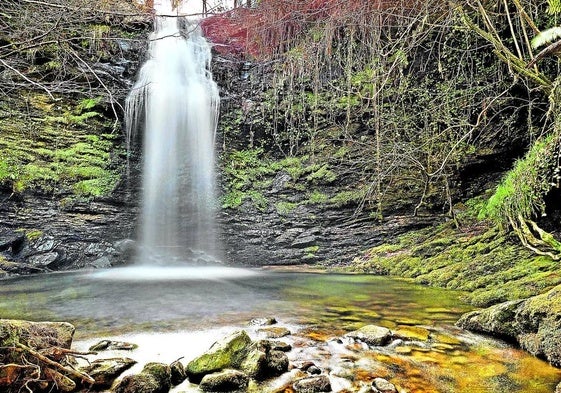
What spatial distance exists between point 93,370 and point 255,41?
551 inches

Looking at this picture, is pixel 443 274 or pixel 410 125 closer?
pixel 443 274

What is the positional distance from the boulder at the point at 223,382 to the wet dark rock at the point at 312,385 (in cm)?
33

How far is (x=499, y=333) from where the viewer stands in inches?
133

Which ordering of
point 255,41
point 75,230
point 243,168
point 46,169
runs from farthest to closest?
point 255,41
point 243,168
point 46,169
point 75,230

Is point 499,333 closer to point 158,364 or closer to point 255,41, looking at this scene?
point 158,364

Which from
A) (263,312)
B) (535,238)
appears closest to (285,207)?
(535,238)

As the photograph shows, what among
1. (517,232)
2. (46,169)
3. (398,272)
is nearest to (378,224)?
(398,272)

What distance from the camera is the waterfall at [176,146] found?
39.8ft

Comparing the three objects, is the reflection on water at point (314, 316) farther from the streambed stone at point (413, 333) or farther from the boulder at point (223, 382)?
the boulder at point (223, 382)

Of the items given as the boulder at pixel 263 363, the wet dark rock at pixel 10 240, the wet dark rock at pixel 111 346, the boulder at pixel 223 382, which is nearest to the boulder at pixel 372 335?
the boulder at pixel 263 363

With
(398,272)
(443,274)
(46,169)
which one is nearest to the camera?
(443,274)

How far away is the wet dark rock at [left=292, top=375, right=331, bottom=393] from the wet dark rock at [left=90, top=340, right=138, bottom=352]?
1504mm

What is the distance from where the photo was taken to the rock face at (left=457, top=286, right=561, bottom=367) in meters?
2.82

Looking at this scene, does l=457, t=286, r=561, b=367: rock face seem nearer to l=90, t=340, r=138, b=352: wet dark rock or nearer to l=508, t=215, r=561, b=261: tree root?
l=508, t=215, r=561, b=261: tree root
